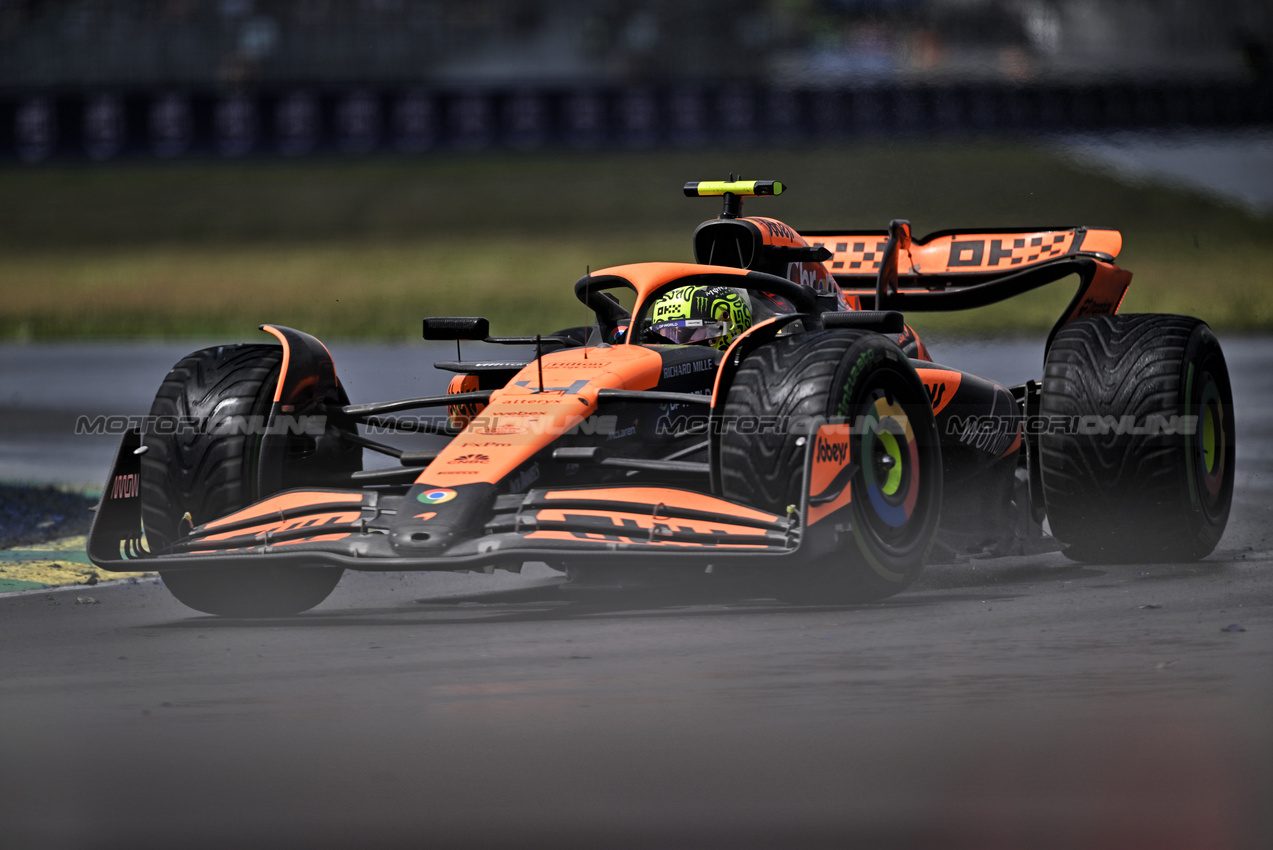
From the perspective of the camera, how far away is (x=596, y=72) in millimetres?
56250

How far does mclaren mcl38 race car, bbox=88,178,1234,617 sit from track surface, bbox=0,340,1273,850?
308 mm

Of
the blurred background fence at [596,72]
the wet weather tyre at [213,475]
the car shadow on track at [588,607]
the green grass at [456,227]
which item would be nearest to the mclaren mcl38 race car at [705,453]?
the wet weather tyre at [213,475]

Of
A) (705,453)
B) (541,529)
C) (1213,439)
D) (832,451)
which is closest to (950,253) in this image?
(1213,439)

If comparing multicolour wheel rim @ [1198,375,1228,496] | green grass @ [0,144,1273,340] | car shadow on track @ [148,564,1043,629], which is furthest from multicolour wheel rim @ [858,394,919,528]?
green grass @ [0,144,1273,340]

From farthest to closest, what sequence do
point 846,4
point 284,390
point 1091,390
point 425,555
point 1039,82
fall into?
point 846,4, point 1039,82, point 1091,390, point 284,390, point 425,555

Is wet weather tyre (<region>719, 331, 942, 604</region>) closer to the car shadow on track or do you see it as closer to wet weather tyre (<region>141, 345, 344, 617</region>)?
the car shadow on track

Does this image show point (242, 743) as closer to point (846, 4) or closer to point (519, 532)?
point (519, 532)

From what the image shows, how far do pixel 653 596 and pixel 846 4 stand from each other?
44.4m

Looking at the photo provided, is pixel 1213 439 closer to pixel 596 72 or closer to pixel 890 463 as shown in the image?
pixel 890 463

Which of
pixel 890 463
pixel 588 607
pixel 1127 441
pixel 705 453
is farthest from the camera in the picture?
pixel 1127 441

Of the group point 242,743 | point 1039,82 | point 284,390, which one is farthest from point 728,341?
point 1039,82

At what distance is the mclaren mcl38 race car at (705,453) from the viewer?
6855 millimetres

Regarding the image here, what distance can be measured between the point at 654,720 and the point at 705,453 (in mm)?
2559

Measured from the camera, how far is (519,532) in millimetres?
6781
